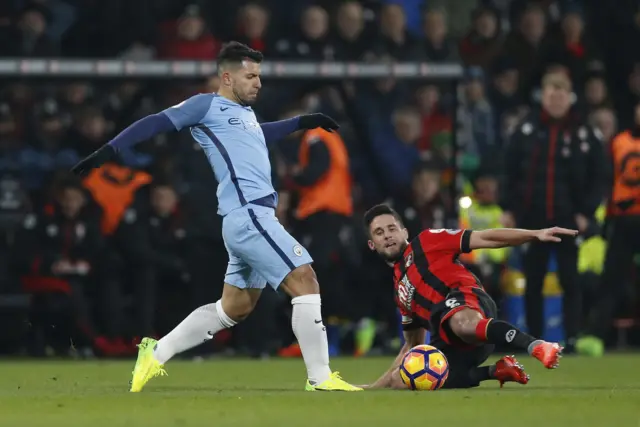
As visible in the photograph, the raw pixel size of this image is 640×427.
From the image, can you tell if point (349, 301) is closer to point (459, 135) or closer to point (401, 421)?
point (459, 135)

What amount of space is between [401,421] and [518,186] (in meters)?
7.70

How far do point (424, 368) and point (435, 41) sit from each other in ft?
25.0

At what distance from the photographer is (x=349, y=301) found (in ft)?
48.7

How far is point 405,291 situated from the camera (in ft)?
30.8

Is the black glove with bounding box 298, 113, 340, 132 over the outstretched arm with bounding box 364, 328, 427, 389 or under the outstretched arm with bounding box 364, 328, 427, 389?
over

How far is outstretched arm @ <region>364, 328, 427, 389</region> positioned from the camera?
9.21 meters

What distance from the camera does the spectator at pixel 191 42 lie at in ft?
50.7

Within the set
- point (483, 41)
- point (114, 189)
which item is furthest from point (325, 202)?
point (483, 41)

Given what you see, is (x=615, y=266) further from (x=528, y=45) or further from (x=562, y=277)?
(x=528, y=45)

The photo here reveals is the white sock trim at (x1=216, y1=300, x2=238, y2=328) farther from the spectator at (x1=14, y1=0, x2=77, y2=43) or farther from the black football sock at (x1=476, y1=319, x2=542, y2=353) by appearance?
the spectator at (x1=14, y1=0, x2=77, y2=43)

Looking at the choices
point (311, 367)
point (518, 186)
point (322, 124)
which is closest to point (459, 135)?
point (518, 186)

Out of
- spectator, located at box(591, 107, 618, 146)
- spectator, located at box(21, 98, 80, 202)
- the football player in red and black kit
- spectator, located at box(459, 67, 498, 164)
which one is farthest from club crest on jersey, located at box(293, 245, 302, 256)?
spectator, located at box(591, 107, 618, 146)

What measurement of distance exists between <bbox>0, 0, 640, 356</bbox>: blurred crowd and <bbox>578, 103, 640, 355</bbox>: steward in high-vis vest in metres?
0.62

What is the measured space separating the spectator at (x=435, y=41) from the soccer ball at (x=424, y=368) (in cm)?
725
